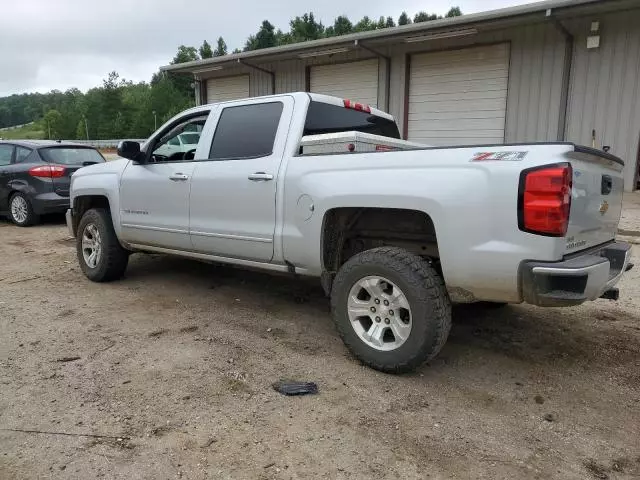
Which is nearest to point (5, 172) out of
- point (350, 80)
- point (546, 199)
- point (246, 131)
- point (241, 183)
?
point (246, 131)

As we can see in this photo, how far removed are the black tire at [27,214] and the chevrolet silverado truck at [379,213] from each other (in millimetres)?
5522

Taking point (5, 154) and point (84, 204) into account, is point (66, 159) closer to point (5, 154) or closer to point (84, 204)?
point (5, 154)

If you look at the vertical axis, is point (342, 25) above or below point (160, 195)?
above

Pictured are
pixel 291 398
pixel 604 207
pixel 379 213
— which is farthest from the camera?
pixel 379 213

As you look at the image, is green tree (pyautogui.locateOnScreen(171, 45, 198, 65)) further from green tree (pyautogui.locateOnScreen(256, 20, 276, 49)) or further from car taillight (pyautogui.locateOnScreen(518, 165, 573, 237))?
car taillight (pyautogui.locateOnScreen(518, 165, 573, 237))

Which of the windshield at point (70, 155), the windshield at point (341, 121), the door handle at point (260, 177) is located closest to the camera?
the door handle at point (260, 177)

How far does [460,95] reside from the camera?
476 inches

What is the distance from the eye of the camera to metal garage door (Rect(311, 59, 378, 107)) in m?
13.5

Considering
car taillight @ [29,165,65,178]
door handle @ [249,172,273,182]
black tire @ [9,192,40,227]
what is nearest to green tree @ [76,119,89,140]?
black tire @ [9,192,40,227]

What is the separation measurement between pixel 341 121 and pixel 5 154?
28.1 ft

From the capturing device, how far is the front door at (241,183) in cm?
396

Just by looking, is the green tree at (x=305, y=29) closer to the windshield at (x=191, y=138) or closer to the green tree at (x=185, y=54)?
the green tree at (x=185, y=54)

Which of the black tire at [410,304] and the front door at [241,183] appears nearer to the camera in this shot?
the black tire at [410,304]

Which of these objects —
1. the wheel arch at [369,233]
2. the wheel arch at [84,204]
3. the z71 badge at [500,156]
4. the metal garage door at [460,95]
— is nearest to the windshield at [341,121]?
the wheel arch at [369,233]
